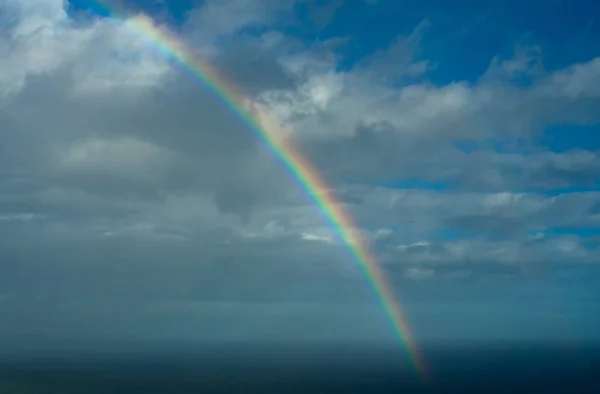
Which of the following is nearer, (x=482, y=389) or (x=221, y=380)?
(x=482, y=389)

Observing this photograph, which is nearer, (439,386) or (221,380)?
(439,386)

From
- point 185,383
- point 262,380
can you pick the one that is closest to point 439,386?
point 262,380

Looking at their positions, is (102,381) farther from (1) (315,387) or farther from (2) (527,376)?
(2) (527,376)

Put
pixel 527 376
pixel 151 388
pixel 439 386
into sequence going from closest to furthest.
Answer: pixel 151 388, pixel 439 386, pixel 527 376

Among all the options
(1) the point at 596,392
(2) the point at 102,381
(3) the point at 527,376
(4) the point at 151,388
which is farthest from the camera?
(3) the point at 527,376

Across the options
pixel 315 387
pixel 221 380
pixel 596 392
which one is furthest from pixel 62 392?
pixel 596 392

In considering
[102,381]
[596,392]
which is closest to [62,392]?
[102,381]

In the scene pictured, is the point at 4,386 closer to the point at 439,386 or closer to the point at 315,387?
the point at 315,387

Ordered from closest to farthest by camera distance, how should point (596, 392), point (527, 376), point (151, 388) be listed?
1. point (596, 392)
2. point (151, 388)
3. point (527, 376)

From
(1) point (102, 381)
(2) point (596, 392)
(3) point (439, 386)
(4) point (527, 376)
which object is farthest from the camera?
(4) point (527, 376)
